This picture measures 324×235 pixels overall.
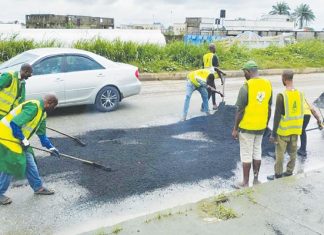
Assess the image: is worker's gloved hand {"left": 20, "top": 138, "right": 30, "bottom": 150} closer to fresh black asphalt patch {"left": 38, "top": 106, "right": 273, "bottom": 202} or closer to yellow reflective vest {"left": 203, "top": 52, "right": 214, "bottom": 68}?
fresh black asphalt patch {"left": 38, "top": 106, "right": 273, "bottom": 202}

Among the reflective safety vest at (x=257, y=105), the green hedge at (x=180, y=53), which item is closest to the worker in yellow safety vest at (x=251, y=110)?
the reflective safety vest at (x=257, y=105)

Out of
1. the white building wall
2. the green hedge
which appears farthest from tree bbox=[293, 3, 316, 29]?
the green hedge

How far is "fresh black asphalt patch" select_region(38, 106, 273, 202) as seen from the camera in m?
6.20

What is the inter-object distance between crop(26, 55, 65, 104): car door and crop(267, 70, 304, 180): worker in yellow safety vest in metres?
5.36

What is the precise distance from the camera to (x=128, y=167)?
6789 millimetres

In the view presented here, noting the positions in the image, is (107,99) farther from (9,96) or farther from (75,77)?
(9,96)

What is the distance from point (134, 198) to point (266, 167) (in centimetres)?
251

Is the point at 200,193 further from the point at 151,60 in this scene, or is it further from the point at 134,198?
the point at 151,60

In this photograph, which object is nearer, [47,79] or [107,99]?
[47,79]

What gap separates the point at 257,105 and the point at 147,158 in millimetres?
2248

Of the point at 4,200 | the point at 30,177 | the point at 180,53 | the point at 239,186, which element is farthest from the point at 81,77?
the point at 180,53

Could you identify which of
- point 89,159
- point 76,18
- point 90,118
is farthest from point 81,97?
point 76,18

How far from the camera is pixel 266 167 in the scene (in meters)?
7.18

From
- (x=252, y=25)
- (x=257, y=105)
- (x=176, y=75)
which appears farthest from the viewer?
(x=252, y=25)
